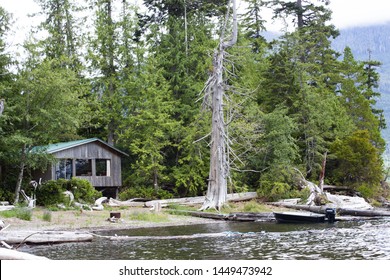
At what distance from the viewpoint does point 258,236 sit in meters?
21.1

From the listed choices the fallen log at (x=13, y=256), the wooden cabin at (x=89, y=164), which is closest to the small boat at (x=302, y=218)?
the wooden cabin at (x=89, y=164)

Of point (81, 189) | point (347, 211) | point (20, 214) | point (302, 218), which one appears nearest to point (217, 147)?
point (302, 218)

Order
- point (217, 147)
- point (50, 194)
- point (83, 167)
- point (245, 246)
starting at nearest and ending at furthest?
point (245, 246), point (50, 194), point (217, 147), point (83, 167)

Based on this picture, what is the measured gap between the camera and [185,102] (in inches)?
1743

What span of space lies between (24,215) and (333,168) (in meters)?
27.7

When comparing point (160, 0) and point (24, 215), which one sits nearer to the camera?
point (24, 215)

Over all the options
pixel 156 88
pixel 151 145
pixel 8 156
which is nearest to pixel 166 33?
pixel 156 88

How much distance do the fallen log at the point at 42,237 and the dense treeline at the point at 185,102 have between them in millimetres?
13631

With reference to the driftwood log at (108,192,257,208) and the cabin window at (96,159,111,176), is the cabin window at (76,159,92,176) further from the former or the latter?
the driftwood log at (108,192,257,208)

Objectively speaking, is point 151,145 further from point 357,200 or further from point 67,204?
point 357,200

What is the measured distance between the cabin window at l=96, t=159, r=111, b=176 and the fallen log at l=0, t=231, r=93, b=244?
19.2 m

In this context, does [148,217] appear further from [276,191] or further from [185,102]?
[185,102]

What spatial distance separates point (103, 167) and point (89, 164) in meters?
2.36

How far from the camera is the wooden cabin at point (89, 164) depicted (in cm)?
3491
